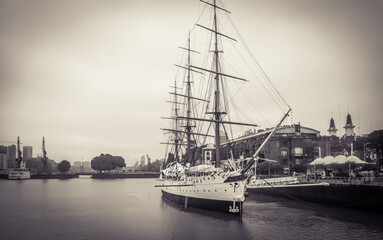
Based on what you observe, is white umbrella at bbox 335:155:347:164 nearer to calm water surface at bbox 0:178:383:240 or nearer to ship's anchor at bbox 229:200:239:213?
calm water surface at bbox 0:178:383:240

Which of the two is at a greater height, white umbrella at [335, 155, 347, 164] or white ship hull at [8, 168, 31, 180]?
white umbrella at [335, 155, 347, 164]

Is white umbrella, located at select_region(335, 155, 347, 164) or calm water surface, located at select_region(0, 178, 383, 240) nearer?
calm water surface, located at select_region(0, 178, 383, 240)

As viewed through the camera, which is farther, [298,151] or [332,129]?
[332,129]

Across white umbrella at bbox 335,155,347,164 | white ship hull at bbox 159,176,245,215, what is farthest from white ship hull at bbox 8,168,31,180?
white umbrella at bbox 335,155,347,164

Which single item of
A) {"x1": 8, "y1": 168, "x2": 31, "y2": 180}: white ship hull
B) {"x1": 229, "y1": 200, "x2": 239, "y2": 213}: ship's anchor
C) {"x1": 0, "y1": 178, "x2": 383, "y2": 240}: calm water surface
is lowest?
{"x1": 8, "y1": 168, "x2": 31, "y2": 180}: white ship hull

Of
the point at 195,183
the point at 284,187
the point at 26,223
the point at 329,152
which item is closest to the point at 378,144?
the point at 329,152

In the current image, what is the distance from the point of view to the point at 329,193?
51.4 metres

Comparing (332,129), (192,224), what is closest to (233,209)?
(192,224)

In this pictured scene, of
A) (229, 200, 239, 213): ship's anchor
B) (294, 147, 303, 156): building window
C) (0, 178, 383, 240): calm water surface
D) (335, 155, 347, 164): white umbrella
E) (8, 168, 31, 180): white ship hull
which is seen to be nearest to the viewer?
(0, 178, 383, 240): calm water surface

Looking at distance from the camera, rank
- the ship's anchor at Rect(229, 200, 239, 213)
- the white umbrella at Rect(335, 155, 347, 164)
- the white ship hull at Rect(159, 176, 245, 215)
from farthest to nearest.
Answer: the white umbrella at Rect(335, 155, 347, 164) < the white ship hull at Rect(159, 176, 245, 215) < the ship's anchor at Rect(229, 200, 239, 213)

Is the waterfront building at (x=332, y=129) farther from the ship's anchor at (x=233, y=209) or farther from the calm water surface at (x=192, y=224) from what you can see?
the ship's anchor at (x=233, y=209)

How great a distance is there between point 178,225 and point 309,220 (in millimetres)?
16036

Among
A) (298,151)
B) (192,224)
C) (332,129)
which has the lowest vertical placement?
(192,224)

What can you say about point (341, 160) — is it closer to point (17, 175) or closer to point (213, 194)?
point (213, 194)
